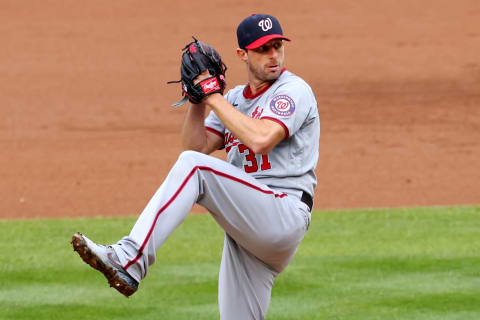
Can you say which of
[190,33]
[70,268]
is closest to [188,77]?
[70,268]

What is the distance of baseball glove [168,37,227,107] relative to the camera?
4.74 m

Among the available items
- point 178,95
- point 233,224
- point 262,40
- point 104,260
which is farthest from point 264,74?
point 178,95

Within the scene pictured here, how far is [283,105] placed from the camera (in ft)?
15.7

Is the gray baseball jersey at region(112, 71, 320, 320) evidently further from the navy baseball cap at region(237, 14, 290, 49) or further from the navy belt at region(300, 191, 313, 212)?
the navy baseball cap at region(237, 14, 290, 49)

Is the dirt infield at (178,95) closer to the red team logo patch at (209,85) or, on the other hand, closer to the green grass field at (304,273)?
the green grass field at (304,273)

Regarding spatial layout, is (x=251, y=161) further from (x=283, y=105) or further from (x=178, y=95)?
(x=178, y=95)

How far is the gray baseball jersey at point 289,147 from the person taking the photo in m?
4.83

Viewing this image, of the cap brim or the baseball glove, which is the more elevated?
the cap brim

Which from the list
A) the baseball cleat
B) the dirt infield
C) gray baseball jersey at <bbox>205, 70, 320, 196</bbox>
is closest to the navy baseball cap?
gray baseball jersey at <bbox>205, 70, 320, 196</bbox>

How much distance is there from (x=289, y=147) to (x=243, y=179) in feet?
1.44

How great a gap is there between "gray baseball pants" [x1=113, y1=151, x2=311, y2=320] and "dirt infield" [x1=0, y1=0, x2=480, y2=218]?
6.50 metres

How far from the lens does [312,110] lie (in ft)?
16.2

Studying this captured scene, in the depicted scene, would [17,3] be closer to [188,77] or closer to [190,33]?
[190,33]

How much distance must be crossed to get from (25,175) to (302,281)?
6559mm
